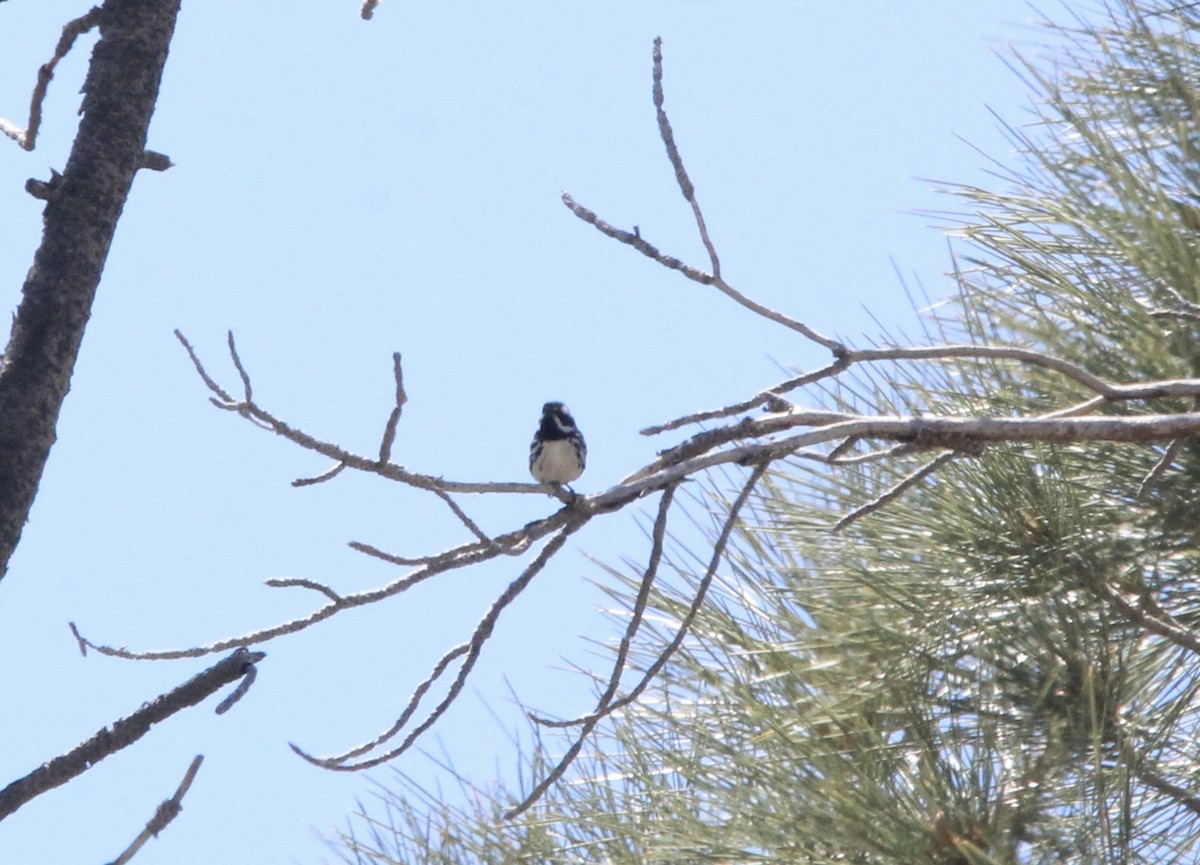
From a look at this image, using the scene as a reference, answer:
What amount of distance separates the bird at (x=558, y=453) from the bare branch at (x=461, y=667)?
2180 millimetres

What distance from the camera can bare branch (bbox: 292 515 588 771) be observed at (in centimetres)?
172

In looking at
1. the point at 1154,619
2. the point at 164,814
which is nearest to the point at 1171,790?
the point at 1154,619

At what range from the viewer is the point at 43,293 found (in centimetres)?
193

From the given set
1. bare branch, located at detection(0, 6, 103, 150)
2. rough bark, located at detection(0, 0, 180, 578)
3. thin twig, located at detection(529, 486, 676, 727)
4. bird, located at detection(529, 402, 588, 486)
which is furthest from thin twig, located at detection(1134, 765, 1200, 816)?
bird, located at detection(529, 402, 588, 486)

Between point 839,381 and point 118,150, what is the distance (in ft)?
4.14

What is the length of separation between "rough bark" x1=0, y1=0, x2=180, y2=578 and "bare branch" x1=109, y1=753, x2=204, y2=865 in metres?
0.44

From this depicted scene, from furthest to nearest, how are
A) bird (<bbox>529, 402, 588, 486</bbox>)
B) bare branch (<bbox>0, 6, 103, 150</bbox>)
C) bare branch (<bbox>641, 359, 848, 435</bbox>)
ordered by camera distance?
bird (<bbox>529, 402, 588, 486</bbox>) < bare branch (<bbox>0, 6, 103, 150</bbox>) < bare branch (<bbox>641, 359, 848, 435</bbox>)

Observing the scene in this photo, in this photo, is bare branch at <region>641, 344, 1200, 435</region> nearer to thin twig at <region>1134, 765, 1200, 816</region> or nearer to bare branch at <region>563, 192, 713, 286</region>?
bare branch at <region>563, 192, 713, 286</region>

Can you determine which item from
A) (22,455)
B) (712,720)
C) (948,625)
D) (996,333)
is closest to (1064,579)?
(948,625)

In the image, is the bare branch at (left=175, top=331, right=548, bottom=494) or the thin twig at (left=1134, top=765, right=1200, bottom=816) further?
the thin twig at (left=1134, top=765, right=1200, bottom=816)

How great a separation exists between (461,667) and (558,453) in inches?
88.3

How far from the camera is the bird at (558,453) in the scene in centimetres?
398

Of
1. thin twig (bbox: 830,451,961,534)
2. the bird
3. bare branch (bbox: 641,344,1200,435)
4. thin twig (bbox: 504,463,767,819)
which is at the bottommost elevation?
thin twig (bbox: 504,463,767,819)

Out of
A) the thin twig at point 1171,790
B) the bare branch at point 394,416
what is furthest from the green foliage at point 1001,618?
the bare branch at point 394,416
